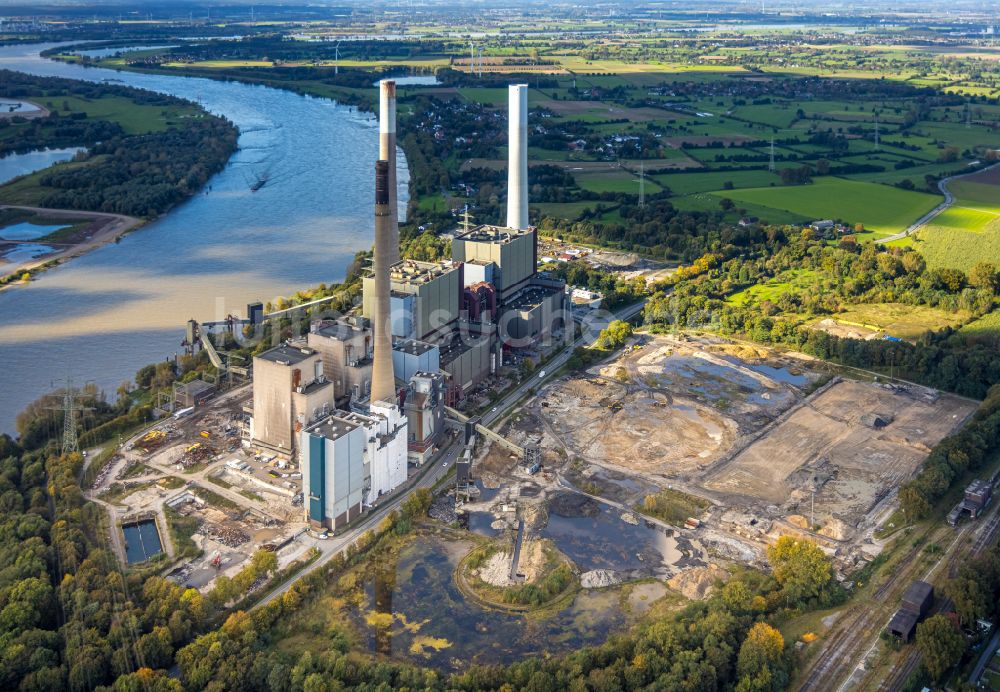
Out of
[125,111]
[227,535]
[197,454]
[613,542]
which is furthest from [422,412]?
[125,111]

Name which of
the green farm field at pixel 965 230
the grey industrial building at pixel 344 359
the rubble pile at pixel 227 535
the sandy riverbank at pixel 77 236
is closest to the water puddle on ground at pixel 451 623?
the rubble pile at pixel 227 535

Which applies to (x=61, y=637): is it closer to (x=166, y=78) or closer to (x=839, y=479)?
(x=839, y=479)

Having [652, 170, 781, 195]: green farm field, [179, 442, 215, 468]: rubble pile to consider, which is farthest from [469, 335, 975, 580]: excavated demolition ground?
[652, 170, 781, 195]: green farm field

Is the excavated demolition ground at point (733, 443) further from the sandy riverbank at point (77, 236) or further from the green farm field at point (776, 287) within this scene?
the sandy riverbank at point (77, 236)

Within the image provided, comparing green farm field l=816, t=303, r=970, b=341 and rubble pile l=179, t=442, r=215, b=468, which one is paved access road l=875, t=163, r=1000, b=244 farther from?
rubble pile l=179, t=442, r=215, b=468

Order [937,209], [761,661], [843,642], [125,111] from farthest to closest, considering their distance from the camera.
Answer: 1. [125,111]
2. [937,209]
3. [843,642]
4. [761,661]

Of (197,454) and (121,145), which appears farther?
(121,145)

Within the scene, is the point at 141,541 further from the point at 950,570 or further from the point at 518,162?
the point at 518,162
